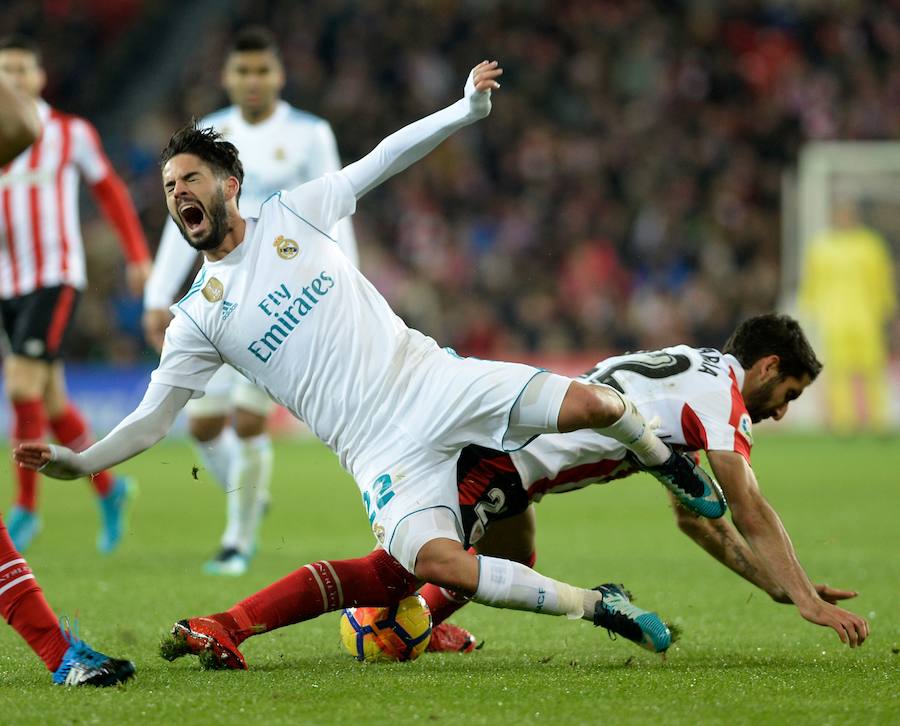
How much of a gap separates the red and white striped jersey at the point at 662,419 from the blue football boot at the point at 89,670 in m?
1.41

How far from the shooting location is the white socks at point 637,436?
4375 millimetres

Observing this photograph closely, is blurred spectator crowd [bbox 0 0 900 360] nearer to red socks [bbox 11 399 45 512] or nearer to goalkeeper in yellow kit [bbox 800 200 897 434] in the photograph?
goalkeeper in yellow kit [bbox 800 200 897 434]

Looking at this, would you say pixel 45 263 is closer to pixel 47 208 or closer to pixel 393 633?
pixel 47 208

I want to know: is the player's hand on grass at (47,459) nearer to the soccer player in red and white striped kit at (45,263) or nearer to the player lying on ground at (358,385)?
the player lying on ground at (358,385)

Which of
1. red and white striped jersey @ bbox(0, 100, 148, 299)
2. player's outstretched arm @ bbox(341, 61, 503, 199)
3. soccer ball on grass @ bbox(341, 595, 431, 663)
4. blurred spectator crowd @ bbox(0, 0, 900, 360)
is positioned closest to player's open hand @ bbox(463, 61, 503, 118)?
player's outstretched arm @ bbox(341, 61, 503, 199)

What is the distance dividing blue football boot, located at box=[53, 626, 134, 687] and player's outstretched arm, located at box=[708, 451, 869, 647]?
191 cm

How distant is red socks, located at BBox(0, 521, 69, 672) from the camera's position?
4.09m

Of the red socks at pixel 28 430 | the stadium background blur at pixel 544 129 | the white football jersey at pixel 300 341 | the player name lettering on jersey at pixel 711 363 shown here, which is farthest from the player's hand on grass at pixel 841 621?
the stadium background blur at pixel 544 129

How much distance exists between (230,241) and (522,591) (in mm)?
1462

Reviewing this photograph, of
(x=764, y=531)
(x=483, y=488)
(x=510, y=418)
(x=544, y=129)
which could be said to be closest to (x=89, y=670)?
(x=483, y=488)

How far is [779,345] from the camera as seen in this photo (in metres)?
4.79

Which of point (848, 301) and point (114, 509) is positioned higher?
point (848, 301)

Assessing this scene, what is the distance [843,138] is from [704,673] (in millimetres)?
16712

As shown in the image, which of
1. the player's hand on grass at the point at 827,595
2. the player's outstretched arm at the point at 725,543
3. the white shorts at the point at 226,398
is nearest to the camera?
the player's hand on grass at the point at 827,595
